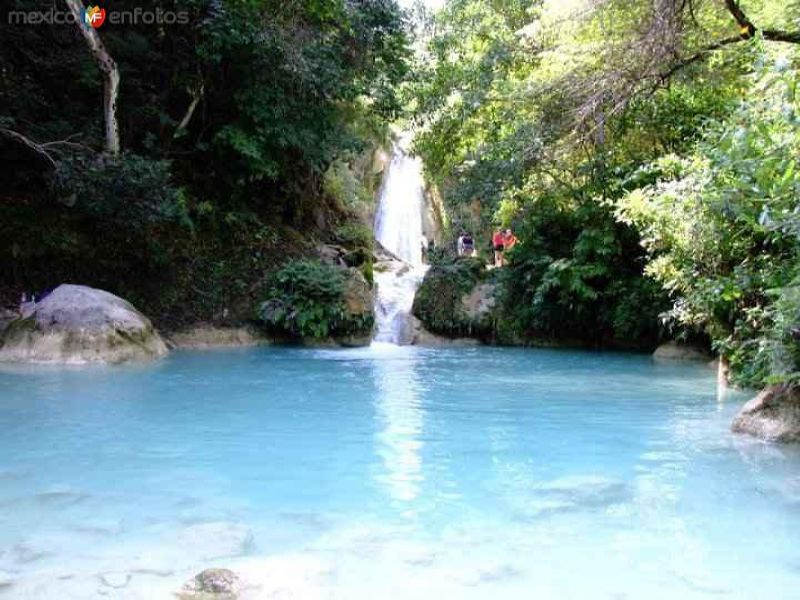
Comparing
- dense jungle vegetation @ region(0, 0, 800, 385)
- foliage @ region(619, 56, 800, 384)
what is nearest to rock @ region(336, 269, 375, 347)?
dense jungle vegetation @ region(0, 0, 800, 385)

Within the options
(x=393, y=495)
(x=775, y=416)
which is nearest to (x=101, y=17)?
(x=393, y=495)

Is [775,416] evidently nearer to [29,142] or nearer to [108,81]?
[29,142]

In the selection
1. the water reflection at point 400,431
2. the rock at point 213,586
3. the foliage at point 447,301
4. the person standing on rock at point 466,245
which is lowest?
the rock at point 213,586

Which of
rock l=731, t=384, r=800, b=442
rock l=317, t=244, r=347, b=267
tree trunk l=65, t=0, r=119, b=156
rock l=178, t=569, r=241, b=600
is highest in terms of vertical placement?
tree trunk l=65, t=0, r=119, b=156

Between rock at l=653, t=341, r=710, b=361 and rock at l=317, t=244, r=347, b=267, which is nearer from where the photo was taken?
rock at l=653, t=341, r=710, b=361

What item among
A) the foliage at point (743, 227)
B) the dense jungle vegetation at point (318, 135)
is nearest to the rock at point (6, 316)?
the dense jungle vegetation at point (318, 135)

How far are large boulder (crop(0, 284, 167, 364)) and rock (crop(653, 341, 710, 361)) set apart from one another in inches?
355

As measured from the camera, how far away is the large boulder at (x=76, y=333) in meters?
11.5

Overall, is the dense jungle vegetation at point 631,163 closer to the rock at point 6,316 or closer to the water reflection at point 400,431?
the water reflection at point 400,431

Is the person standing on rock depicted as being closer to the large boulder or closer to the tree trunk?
the tree trunk

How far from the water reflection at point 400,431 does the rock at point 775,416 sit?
2.93m

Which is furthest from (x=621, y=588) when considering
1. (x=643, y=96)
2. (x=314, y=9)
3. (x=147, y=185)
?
(x=147, y=185)

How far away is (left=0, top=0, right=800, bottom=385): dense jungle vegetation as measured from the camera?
1287cm

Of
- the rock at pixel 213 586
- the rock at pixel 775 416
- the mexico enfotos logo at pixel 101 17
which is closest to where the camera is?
the rock at pixel 213 586
